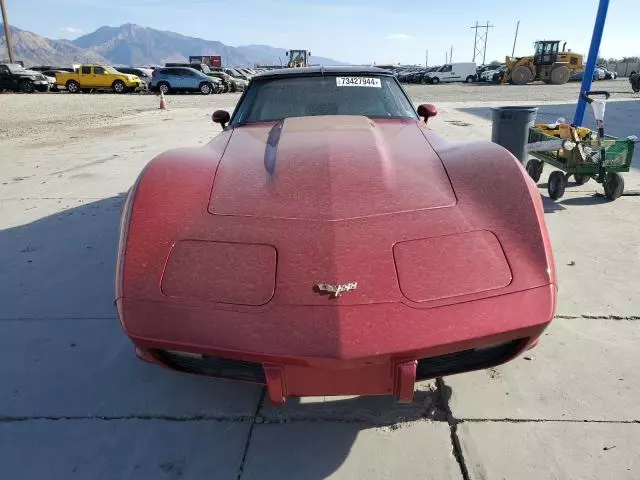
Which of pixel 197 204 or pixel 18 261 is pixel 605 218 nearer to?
pixel 197 204

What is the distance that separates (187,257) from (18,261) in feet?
8.65

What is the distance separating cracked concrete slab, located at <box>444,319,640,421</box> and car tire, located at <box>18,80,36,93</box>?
1111 inches

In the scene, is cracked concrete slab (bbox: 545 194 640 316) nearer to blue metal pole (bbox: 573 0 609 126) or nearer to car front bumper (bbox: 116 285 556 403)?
car front bumper (bbox: 116 285 556 403)

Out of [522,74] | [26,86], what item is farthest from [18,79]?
[522,74]

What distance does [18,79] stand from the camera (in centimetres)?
2356

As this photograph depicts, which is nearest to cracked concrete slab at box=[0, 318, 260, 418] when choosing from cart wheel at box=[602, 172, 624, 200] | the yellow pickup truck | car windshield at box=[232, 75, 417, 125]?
car windshield at box=[232, 75, 417, 125]

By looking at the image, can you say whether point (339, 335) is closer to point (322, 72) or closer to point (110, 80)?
point (322, 72)

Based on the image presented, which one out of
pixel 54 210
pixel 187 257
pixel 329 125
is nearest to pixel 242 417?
pixel 187 257

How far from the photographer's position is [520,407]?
6.54 ft

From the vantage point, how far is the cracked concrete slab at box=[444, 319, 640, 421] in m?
1.97

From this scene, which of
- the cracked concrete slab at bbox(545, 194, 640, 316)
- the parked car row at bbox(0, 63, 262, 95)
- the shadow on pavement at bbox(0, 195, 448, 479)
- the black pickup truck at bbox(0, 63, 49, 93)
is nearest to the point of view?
the shadow on pavement at bbox(0, 195, 448, 479)

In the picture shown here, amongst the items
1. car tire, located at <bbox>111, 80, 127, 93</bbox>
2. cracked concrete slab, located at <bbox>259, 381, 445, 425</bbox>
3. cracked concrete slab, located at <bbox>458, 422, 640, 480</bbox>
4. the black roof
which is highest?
the black roof

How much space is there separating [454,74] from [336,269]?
43.5m

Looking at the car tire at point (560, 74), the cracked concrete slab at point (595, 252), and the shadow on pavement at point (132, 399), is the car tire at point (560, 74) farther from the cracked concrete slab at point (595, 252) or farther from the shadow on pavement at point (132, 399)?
the shadow on pavement at point (132, 399)
